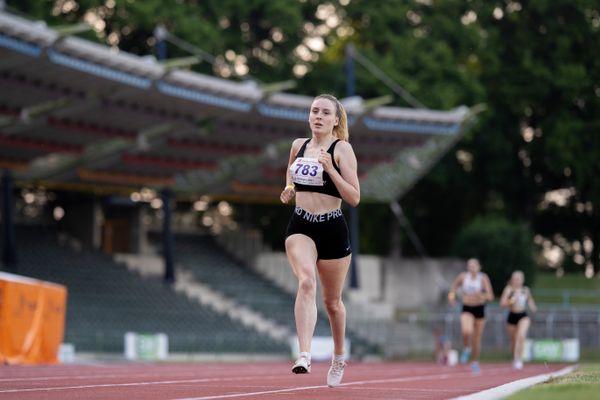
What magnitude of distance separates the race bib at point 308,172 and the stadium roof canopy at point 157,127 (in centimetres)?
2284

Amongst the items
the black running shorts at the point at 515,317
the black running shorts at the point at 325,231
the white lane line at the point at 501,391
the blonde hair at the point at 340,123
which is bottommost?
the white lane line at the point at 501,391

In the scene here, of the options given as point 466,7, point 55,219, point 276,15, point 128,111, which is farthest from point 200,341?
point 466,7

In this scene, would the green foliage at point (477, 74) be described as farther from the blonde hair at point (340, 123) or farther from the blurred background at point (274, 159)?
the blonde hair at point (340, 123)

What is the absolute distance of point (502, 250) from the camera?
53.6 m

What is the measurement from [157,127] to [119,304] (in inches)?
265

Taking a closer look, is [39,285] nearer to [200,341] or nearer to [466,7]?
[200,341]

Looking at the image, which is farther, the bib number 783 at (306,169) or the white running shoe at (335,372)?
the white running shoe at (335,372)

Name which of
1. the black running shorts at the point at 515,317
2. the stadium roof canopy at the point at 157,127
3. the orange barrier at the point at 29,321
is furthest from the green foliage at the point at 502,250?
the orange barrier at the point at 29,321

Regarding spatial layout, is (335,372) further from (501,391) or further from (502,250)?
(502,250)

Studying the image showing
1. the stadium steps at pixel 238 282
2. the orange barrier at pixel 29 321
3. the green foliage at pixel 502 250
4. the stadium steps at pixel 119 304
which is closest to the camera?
the orange barrier at pixel 29 321

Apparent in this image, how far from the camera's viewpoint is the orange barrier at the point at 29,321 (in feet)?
82.2

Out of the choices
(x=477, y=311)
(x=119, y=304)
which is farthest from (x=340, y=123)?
(x=119, y=304)

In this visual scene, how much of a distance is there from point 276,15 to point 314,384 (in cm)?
4260

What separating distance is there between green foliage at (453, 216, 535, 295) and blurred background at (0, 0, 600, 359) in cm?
12
